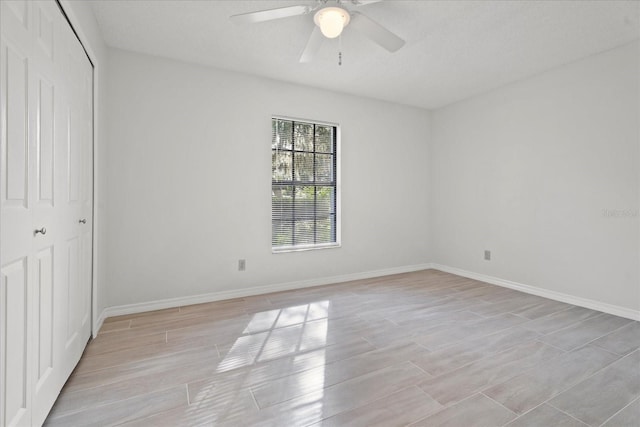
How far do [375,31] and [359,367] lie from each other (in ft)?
7.49

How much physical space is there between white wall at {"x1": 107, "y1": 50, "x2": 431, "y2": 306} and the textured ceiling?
0.29m

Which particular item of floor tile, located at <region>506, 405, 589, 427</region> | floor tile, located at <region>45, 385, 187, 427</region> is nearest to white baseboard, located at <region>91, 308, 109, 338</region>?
floor tile, located at <region>45, 385, 187, 427</region>

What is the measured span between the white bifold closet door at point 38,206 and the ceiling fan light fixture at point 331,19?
4.78 ft

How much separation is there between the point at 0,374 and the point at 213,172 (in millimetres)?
2411

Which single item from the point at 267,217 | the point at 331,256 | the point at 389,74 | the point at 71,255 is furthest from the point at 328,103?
the point at 71,255

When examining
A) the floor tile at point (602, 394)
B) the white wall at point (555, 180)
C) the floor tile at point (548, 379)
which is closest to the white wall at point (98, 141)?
the floor tile at point (548, 379)

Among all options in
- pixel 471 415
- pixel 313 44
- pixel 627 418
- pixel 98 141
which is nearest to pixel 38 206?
pixel 98 141

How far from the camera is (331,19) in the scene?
1.98 meters

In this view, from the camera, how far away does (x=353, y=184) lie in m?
4.17

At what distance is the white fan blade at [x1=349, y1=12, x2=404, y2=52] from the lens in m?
2.00

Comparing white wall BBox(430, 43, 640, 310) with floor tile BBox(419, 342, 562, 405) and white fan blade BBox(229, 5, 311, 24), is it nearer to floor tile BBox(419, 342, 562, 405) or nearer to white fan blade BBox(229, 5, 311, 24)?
floor tile BBox(419, 342, 562, 405)

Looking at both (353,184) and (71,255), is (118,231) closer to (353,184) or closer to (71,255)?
(71,255)

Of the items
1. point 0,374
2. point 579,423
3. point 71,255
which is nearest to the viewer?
point 0,374

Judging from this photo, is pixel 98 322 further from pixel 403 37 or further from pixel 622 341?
pixel 622 341
